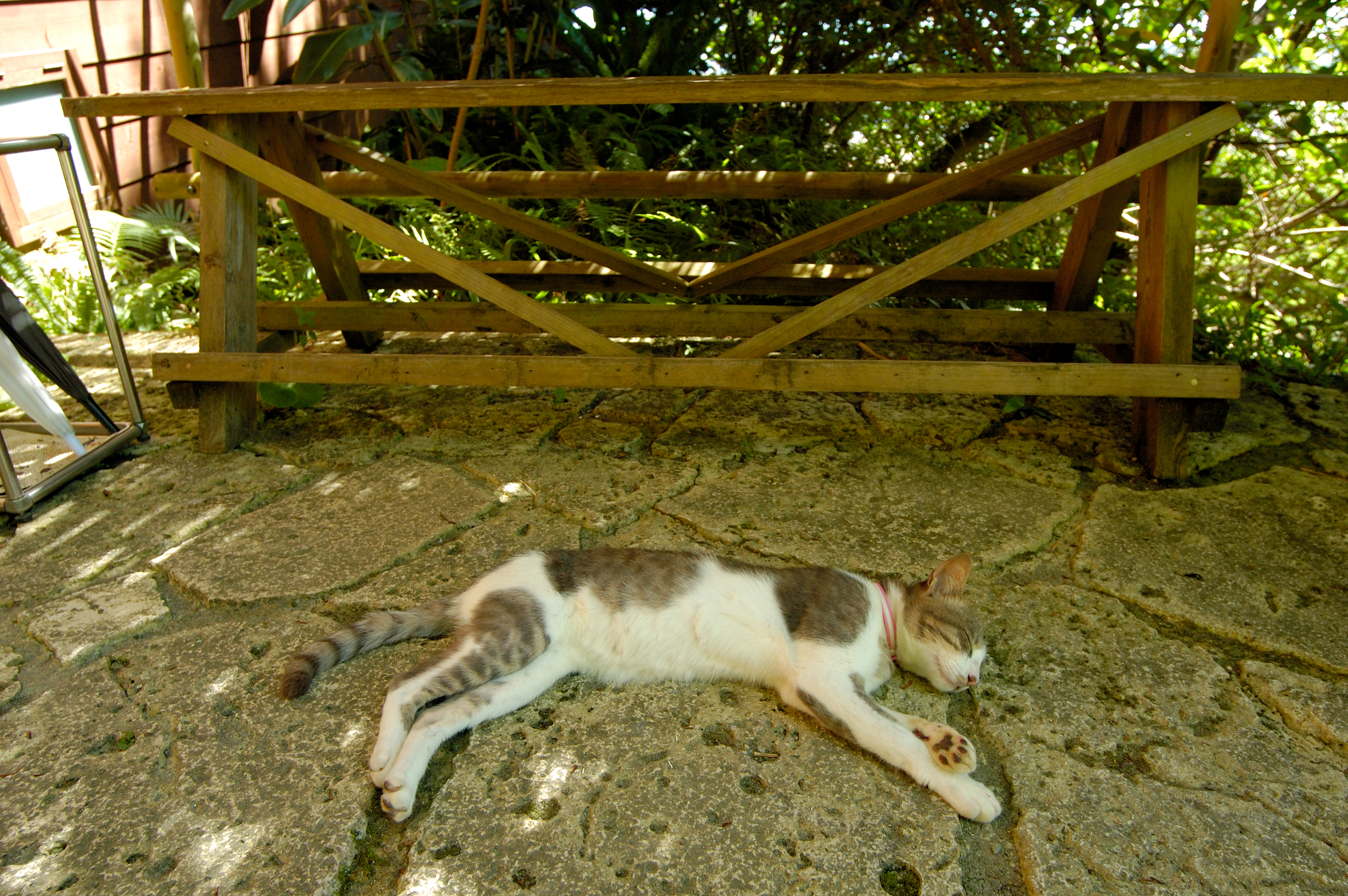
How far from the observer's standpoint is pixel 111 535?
2580mm

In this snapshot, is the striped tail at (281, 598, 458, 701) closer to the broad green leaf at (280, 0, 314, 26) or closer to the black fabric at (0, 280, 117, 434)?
the black fabric at (0, 280, 117, 434)

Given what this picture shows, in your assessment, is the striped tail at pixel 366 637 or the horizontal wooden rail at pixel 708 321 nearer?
the striped tail at pixel 366 637

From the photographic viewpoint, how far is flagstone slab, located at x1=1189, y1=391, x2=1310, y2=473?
305 centimetres

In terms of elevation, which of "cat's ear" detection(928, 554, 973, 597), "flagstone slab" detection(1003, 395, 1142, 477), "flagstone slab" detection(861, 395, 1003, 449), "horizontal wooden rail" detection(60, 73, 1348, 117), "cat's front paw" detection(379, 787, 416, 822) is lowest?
"cat's front paw" detection(379, 787, 416, 822)

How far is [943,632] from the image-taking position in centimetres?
189

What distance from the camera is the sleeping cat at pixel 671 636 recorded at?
1.80 metres

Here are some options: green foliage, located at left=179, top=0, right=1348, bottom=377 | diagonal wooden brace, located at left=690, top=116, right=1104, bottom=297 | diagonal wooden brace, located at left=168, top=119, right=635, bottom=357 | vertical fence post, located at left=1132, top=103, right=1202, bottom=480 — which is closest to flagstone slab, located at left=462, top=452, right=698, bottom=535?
diagonal wooden brace, located at left=168, top=119, right=635, bottom=357

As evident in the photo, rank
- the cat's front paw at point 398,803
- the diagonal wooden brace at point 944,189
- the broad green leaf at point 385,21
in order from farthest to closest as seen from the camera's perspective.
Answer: the broad green leaf at point 385,21 < the diagonal wooden brace at point 944,189 < the cat's front paw at point 398,803

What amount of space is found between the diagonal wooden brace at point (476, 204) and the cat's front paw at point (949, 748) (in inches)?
93.5

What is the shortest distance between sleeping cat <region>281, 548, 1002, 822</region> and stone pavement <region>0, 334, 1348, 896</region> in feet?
0.20

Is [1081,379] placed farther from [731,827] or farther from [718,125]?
[718,125]

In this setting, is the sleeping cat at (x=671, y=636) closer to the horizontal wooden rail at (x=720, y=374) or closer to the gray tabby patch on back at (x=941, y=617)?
the gray tabby patch on back at (x=941, y=617)

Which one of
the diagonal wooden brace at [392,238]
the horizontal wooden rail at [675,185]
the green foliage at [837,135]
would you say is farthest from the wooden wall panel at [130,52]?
the diagonal wooden brace at [392,238]

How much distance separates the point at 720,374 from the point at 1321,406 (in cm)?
254
